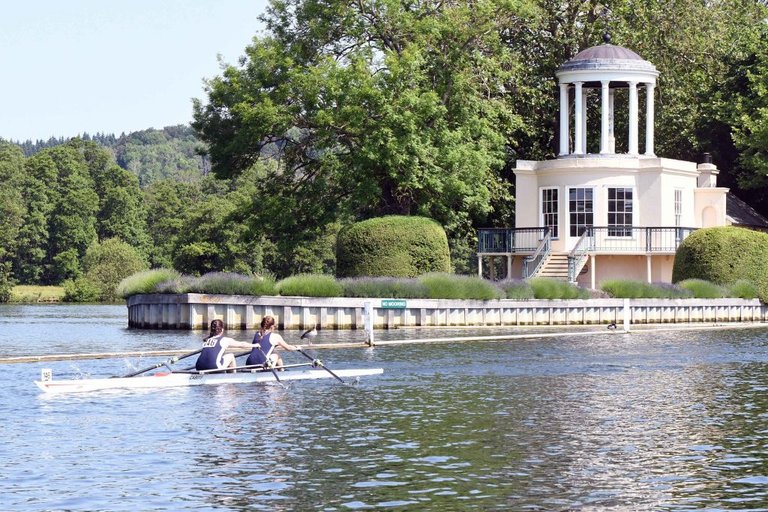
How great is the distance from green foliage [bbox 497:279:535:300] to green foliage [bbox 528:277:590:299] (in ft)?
0.92

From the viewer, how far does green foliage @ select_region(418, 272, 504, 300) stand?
1828 inches

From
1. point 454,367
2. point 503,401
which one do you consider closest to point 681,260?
point 454,367

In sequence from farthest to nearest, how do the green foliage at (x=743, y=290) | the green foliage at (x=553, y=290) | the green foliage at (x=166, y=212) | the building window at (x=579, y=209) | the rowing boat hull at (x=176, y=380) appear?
the green foliage at (x=166, y=212), the building window at (x=579, y=209), the green foliage at (x=743, y=290), the green foliage at (x=553, y=290), the rowing boat hull at (x=176, y=380)

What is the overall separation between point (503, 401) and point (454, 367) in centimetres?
642

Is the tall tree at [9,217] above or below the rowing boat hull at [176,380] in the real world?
above

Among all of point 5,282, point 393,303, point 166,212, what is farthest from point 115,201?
point 393,303

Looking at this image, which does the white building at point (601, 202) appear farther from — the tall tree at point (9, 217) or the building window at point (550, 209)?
the tall tree at point (9, 217)

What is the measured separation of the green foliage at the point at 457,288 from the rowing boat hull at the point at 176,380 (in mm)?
17495

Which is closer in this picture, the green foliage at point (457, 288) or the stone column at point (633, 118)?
the green foliage at point (457, 288)

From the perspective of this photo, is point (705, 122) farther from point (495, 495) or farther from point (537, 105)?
point (495, 495)

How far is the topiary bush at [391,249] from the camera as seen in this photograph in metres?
49.6

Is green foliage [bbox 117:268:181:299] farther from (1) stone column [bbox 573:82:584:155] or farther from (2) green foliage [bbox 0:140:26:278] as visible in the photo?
(2) green foliage [bbox 0:140:26:278]

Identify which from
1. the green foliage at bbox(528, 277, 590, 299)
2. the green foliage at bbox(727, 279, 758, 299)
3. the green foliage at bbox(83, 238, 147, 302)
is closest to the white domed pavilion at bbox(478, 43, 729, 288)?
the green foliage at bbox(727, 279, 758, 299)

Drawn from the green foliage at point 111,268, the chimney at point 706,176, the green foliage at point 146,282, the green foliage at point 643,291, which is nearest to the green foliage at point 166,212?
the green foliage at point 111,268
